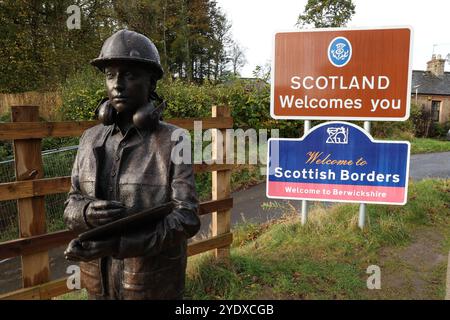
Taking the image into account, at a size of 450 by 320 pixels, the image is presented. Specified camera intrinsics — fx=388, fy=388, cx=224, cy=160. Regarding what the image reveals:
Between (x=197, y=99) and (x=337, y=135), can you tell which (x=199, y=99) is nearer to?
(x=197, y=99)

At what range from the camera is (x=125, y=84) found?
6.14ft

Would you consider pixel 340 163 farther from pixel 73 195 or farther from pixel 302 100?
pixel 73 195

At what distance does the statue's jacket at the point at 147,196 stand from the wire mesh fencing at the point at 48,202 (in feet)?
13.5

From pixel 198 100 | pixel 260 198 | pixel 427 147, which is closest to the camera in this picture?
pixel 260 198

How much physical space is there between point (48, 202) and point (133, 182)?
4.91m

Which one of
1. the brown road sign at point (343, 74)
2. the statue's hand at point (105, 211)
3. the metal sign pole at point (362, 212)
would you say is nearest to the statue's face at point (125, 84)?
the statue's hand at point (105, 211)

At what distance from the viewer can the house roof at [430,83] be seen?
1203 inches

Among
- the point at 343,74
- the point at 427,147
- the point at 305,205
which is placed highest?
the point at 343,74

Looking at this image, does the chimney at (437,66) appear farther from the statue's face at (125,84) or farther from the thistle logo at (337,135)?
the statue's face at (125,84)

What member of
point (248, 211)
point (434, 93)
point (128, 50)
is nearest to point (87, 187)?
point (128, 50)

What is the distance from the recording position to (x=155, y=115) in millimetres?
1937

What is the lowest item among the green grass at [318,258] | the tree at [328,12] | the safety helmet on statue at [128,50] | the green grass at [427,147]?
the green grass at [427,147]

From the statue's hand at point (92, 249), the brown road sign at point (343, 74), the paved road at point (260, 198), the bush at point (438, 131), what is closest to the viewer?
the statue's hand at point (92, 249)

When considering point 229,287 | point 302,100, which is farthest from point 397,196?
point 229,287
